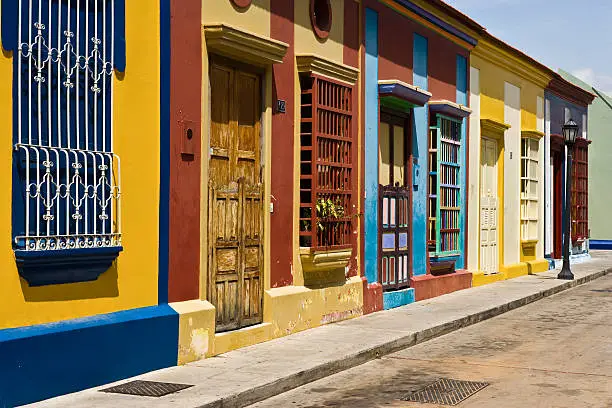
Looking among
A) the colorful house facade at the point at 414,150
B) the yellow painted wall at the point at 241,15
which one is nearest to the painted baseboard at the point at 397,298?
the colorful house facade at the point at 414,150

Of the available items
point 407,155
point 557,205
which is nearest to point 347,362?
point 407,155

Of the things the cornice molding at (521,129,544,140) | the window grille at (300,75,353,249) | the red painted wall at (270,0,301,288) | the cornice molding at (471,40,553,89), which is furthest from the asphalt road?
the cornice molding at (521,129,544,140)

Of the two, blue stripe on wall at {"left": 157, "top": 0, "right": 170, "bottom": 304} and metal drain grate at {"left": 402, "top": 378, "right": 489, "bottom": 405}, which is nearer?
metal drain grate at {"left": 402, "top": 378, "right": 489, "bottom": 405}

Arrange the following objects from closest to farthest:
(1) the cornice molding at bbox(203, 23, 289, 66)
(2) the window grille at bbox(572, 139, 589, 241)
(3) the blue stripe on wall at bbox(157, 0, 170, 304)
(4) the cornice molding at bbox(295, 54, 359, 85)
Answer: (3) the blue stripe on wall at bbox(157, 0, 170, 304), (1) the cornice molding at bbox(203, 23, 289, 66), (4) the cornice molding at bbox(295, 54, 359, 85), (2) the window grille at bbox(572, 139, 589, 241)

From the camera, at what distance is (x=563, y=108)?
79.5ft

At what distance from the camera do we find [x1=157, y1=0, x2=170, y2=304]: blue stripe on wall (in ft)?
27.6

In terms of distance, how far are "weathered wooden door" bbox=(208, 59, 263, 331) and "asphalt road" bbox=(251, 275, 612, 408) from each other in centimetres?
155

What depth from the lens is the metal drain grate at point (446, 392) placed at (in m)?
7.58

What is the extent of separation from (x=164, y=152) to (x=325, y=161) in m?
3.26

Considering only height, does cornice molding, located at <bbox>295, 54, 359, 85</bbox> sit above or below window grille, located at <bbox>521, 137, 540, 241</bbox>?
above

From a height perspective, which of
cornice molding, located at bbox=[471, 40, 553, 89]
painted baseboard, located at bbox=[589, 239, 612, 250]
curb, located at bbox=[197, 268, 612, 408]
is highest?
cornice molding, located at bbox=[471, 40, 553, 89]

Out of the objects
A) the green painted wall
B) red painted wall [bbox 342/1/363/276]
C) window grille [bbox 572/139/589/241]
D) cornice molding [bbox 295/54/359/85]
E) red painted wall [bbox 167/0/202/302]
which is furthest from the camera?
the green painted wall

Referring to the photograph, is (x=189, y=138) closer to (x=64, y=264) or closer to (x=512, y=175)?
(x=64, y=264)

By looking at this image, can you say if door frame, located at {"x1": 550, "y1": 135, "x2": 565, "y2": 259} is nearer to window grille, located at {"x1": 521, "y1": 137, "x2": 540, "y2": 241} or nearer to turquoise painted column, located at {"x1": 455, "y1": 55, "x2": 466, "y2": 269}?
window grille, located at {"x1": 521, "y1": 137, "x2": 540, "y2": 241}
